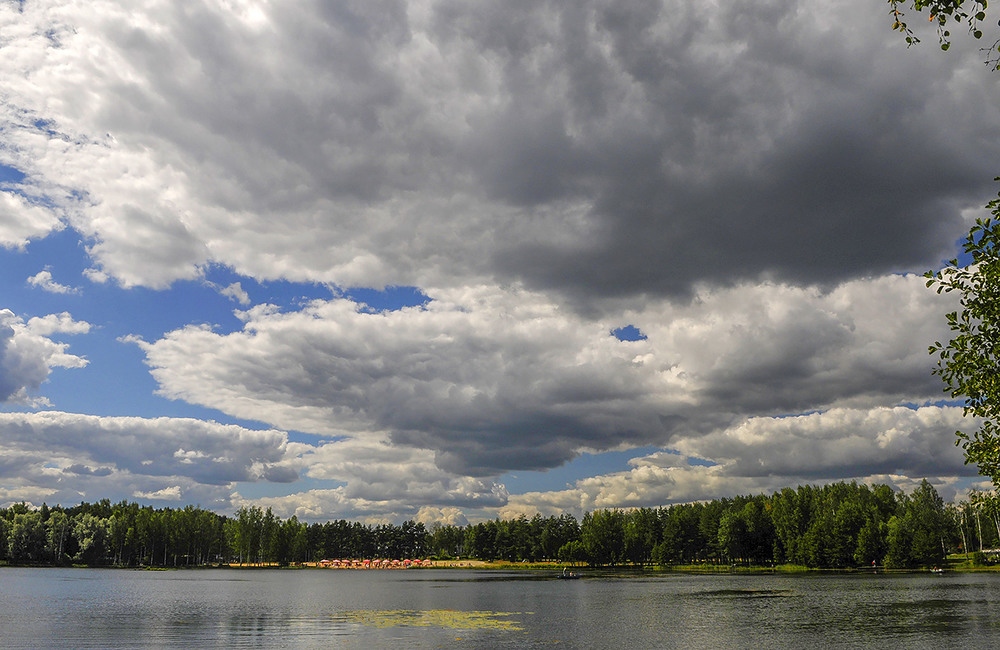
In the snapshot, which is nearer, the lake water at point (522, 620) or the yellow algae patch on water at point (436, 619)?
the lake water at point (522, 620)

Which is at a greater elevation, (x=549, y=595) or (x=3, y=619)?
(x=3, y=619)

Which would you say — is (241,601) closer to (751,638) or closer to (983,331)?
(751,638)

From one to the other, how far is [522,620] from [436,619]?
9.93m

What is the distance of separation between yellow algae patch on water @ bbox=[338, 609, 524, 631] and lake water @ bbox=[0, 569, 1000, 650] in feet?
0.43

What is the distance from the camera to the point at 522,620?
3034 inches

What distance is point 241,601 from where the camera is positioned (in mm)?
107062

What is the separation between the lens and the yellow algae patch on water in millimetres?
70438

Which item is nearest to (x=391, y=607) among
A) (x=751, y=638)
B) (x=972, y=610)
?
(x=751, y=638)

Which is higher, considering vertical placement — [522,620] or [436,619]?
[436,619]

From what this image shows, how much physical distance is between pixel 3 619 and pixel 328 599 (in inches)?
2009

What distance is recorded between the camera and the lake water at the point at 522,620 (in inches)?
2291

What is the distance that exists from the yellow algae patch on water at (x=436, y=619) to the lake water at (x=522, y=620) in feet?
0.43

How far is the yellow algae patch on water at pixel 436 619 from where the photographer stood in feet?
231

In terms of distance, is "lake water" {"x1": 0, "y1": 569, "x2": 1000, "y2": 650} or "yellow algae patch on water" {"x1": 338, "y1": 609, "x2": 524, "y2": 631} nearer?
"lake water" {"x1": 0, "y1": 569, "x2": 1000, "y2": 650}
